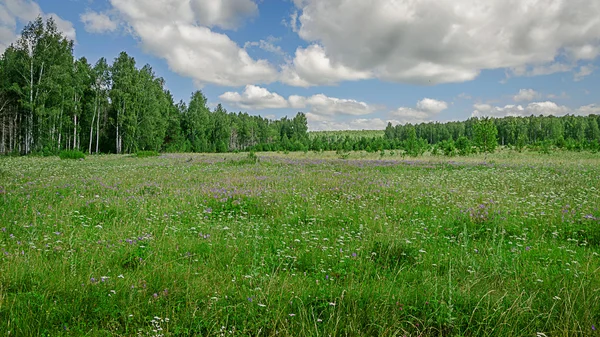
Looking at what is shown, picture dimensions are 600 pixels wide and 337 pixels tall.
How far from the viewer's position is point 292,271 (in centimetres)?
403

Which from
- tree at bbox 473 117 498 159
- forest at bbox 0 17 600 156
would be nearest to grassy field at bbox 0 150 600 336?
forest at bbox 0 17 600 156

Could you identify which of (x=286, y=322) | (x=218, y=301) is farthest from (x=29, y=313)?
(x=286, y=322)

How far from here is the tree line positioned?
33062 mm

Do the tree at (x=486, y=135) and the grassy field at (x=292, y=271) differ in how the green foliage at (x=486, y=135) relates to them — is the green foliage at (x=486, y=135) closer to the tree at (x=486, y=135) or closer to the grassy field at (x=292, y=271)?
the tree at (x=486, y=135)

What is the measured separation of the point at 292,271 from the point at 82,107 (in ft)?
186

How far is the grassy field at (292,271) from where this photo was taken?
113 inches

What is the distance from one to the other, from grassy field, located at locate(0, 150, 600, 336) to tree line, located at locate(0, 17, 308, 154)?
3478 centimetres

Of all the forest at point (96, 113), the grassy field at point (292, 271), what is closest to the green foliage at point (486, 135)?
the forest at point (96, 113)

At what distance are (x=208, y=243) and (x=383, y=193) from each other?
676 cm

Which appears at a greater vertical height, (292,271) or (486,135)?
(486,135)

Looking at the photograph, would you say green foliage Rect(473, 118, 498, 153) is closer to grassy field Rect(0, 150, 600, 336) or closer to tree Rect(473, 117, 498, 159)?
tree Rect(473, 117, 498, 159)

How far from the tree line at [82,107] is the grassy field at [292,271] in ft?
114

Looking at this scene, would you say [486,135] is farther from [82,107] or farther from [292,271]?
[82,107]

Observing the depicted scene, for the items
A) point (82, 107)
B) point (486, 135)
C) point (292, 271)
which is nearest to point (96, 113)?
point (82, 107)
